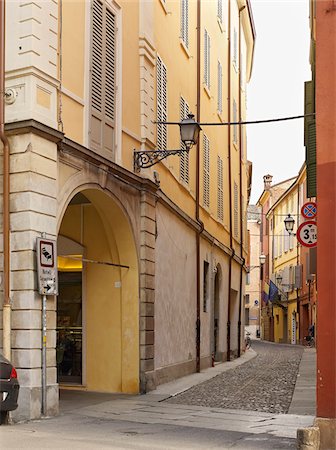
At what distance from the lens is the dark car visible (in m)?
9.27

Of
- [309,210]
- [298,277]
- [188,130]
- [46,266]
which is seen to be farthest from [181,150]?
[298,277]

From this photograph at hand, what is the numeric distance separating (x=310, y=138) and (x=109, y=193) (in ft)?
12.2

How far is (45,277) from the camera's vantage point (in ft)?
35.4

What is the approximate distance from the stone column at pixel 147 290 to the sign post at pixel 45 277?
159 inches

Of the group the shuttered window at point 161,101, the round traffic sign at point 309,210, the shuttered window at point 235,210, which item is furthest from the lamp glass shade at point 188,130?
the shuttered window at point 235,210

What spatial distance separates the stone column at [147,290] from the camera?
14609mm

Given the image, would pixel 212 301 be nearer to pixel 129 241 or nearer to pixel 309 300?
pixel 129 241

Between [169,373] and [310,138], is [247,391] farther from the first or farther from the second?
[310,138]

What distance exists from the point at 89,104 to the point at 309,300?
34077 mm

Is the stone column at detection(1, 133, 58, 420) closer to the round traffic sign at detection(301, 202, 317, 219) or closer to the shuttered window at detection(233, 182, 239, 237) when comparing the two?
the round traffic sign at detection(301, 202, 317, 219)

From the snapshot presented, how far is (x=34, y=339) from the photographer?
10.6m

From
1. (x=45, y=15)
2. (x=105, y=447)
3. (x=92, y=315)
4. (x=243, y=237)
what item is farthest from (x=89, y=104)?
(x=243, y=237)

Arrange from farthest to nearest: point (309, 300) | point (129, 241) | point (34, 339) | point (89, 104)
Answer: point (309, 300) < point (129, 241) < point (89, 104) < point (34, 339)

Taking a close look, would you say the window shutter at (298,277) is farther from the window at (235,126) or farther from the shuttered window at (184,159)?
the shuttered window at (184,159)
